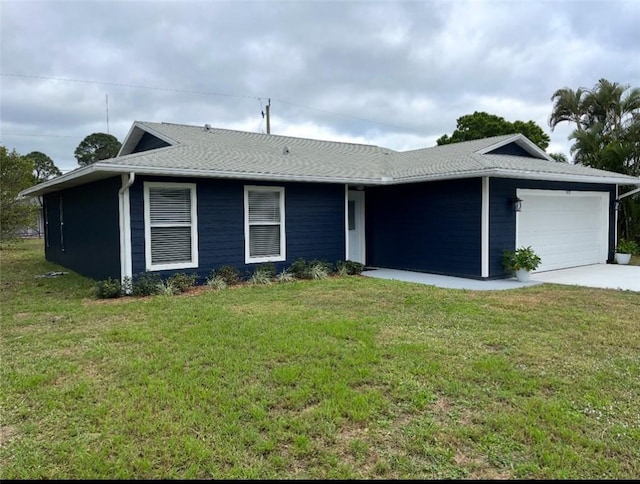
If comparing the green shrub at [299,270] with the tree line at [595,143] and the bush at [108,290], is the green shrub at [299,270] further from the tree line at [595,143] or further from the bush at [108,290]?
the tree line at [595,143]

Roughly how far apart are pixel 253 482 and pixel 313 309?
173 inches

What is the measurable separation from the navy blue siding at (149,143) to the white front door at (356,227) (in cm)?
511

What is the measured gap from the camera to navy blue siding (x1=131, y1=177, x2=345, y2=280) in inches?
349

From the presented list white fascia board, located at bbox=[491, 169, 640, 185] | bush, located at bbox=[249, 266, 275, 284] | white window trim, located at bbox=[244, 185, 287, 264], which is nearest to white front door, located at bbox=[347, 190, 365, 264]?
white window trim, located at bbox=[244, 185, 287, 264]

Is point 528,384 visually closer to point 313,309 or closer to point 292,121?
point 313,309

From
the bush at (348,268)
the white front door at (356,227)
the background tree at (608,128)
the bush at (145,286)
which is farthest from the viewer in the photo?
the background tree at (608,128)

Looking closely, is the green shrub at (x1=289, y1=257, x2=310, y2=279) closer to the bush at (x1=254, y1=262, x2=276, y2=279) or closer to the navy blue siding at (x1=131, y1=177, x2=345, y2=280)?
the navy blue siding at (x1=131, y1=177, x2=345, y2=280)

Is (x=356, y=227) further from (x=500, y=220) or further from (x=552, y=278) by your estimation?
(x=552, y=278)

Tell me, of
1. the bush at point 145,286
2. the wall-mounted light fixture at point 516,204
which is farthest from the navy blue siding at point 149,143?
the wall-mounted light fixture at point 516,204

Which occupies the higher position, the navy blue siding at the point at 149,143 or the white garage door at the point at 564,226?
the navy blue siding at the point at 149,143

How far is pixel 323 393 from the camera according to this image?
380cm

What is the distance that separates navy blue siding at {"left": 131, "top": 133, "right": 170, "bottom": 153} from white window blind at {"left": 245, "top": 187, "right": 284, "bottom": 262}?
3402 mm

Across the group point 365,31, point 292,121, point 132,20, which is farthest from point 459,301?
point 292,121

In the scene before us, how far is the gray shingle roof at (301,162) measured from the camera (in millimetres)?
9125
